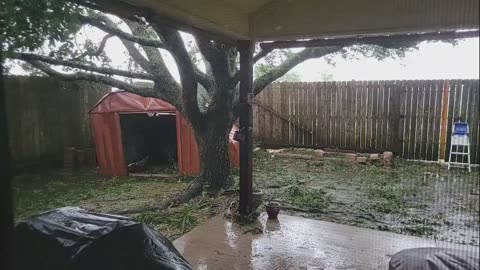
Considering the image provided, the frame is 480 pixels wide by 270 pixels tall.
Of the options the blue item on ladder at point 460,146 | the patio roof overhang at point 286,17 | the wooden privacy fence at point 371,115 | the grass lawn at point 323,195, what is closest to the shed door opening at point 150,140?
the grass lawn at point 323,195

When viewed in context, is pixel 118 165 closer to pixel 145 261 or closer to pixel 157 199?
pixel 157 199

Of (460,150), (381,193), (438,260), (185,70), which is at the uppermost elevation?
(185,70)

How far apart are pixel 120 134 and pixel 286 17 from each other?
10.8 feet

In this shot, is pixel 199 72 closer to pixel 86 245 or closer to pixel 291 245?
pixel 291 245

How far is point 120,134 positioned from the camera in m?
4.71

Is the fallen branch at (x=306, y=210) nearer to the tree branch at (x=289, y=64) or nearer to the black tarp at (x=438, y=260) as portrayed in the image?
the tree branch at (x=289, y=64)

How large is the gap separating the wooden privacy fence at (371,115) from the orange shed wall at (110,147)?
7.68ft

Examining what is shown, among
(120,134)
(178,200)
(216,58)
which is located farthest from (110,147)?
(216,58)

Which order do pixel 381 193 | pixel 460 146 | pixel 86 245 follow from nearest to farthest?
pixel 460 146
pixel 86 245
pixel 381 193

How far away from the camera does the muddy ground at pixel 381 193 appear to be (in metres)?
0.98

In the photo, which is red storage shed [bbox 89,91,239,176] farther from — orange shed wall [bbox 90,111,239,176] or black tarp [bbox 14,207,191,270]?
black tarp [bbox 14,207,191,270]

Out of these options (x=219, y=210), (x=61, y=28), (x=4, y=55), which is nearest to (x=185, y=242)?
(x=219, y=210)

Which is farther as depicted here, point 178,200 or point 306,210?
point 178,200

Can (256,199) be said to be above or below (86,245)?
below
